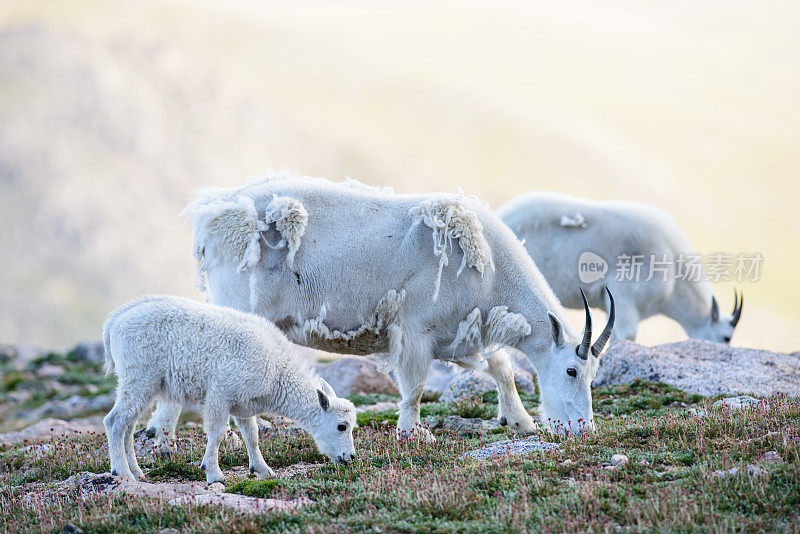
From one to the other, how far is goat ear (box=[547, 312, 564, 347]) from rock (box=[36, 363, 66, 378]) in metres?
20.9

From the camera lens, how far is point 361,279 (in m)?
9.95

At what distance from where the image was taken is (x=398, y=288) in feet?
32.7

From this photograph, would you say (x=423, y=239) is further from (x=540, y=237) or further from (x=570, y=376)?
(x=540, y=237)

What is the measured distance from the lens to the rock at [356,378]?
15578 mm

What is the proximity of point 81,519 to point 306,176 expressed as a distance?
5.60m

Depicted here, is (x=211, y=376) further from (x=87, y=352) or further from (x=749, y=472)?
(x=87, y=352)

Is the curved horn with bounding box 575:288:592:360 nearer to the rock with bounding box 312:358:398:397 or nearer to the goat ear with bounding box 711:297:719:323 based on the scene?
the rock with bounding box 312:358:398:397

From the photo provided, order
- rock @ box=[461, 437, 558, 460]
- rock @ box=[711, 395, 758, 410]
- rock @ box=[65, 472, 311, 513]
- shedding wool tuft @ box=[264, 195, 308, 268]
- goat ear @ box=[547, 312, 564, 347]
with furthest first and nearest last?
rock @ box=[711, 395, 758, 410] → shedding wool tuft @ box=[264, 195, 308, 268] → goat ear @ box=[547, 312, 564, 347] → rock @ box=[461, 437, 558, 460] → rock @ box=[65, 472, 311, 513]

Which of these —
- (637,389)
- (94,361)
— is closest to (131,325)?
(637,389)

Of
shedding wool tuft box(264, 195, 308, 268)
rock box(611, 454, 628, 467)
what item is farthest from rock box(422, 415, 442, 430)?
rock box(611, 454, 628, 467)

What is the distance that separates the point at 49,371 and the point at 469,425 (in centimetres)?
2043

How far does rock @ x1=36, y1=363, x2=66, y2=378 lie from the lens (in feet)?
86.2

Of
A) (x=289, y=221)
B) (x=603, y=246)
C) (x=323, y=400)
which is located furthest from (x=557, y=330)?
(x=603, y=246)

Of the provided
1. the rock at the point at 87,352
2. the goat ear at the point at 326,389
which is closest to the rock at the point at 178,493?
the goat ear at the point at 326,389
